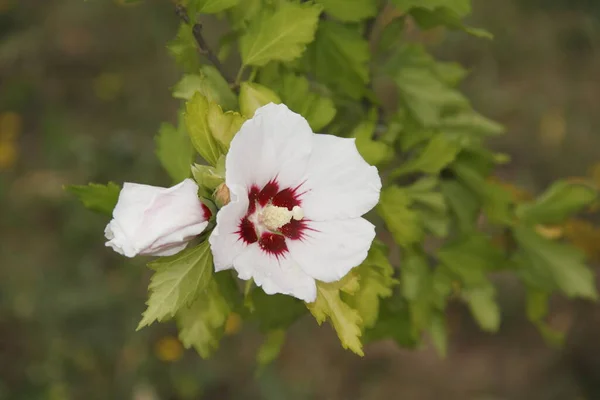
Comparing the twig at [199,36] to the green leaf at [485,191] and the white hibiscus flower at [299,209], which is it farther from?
the green leaf at [485,191]

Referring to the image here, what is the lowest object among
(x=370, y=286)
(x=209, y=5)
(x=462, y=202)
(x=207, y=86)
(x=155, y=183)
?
(x=155, y=183)

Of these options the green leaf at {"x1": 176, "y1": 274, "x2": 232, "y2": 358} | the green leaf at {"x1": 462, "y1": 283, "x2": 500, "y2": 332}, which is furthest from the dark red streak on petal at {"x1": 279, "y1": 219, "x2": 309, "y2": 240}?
the green leaf at {"x1": 462, "y1": 283, "x2": 500, "y2": 332}

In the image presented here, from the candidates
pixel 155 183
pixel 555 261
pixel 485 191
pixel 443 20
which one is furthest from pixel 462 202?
pixel 155 183

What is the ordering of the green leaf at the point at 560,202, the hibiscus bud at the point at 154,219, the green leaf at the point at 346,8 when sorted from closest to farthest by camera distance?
1. the hibiscus bud at the point at 154,219
2. the green leaf at the point at 346,8
3. the green leaf at the point at 560,202

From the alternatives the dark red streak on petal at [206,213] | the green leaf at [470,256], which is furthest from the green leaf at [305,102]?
the green leaf at [470,256]

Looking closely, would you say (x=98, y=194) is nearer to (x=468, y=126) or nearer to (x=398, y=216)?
(x=398, y=216)

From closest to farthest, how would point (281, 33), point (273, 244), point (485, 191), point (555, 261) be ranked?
point (273, 244), point (281, 33), point (485, 191), point (555, 261)

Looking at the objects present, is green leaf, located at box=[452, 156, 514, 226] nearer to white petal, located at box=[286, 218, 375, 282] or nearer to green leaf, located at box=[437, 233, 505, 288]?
green leaf, located at box=[437, 233, 505, 288]
